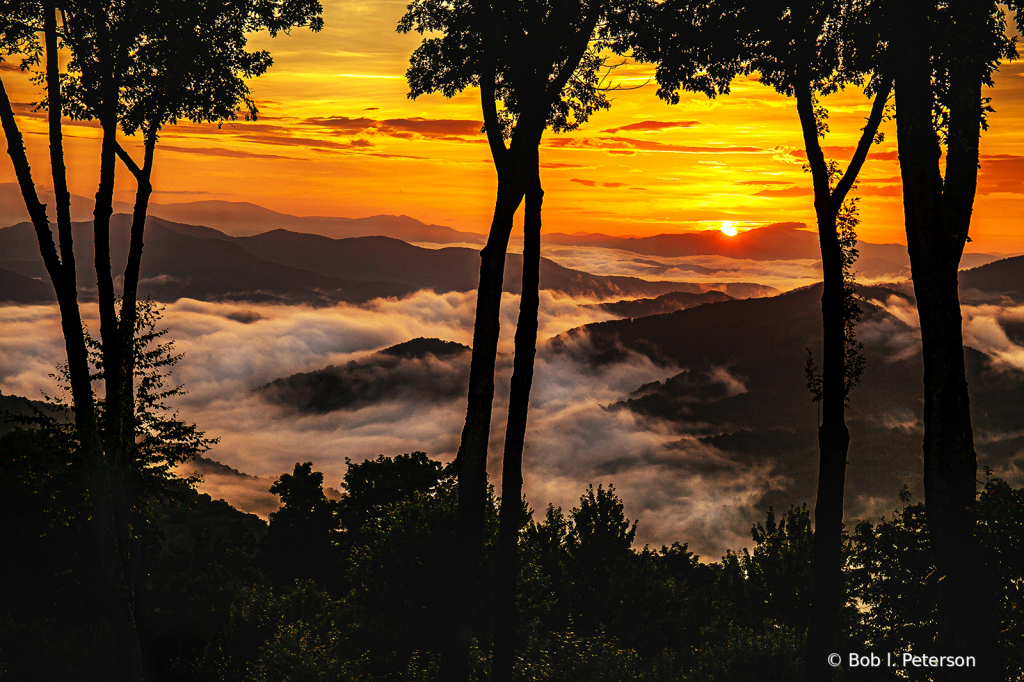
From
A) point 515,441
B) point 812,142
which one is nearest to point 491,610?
point 515,441

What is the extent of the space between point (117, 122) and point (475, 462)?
1316cm

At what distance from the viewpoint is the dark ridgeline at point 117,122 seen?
16.0m

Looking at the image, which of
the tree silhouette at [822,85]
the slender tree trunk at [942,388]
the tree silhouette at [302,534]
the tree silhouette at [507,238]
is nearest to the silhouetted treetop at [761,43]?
the tree silhouette at [822,85]

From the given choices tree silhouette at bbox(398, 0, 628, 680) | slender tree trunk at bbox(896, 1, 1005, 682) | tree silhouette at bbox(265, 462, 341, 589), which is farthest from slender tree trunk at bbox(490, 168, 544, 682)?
tree silhouette at bbox(265, 462, 341, 589)

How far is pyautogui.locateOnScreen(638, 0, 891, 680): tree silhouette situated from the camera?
1565cm

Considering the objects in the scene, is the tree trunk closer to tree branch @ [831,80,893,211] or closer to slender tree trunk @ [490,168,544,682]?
slender tree trunk @ [490,168,544,682]

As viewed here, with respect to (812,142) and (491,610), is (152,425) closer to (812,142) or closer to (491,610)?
(491,610)

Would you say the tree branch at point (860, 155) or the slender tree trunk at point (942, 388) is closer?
the slender tree trunk at point (942, 388)

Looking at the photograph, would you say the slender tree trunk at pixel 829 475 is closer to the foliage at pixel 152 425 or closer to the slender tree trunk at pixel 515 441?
the slender tree trunk at pixel 515 441

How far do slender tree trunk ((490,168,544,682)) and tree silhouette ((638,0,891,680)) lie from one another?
17.9ft

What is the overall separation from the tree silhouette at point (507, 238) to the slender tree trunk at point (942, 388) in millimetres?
7331

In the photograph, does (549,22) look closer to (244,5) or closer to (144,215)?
(244,5)

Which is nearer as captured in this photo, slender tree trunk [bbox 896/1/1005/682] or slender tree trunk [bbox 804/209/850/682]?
slender tree trunk [bbox 896/1/1005/682]

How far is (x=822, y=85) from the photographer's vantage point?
64.1 feet
